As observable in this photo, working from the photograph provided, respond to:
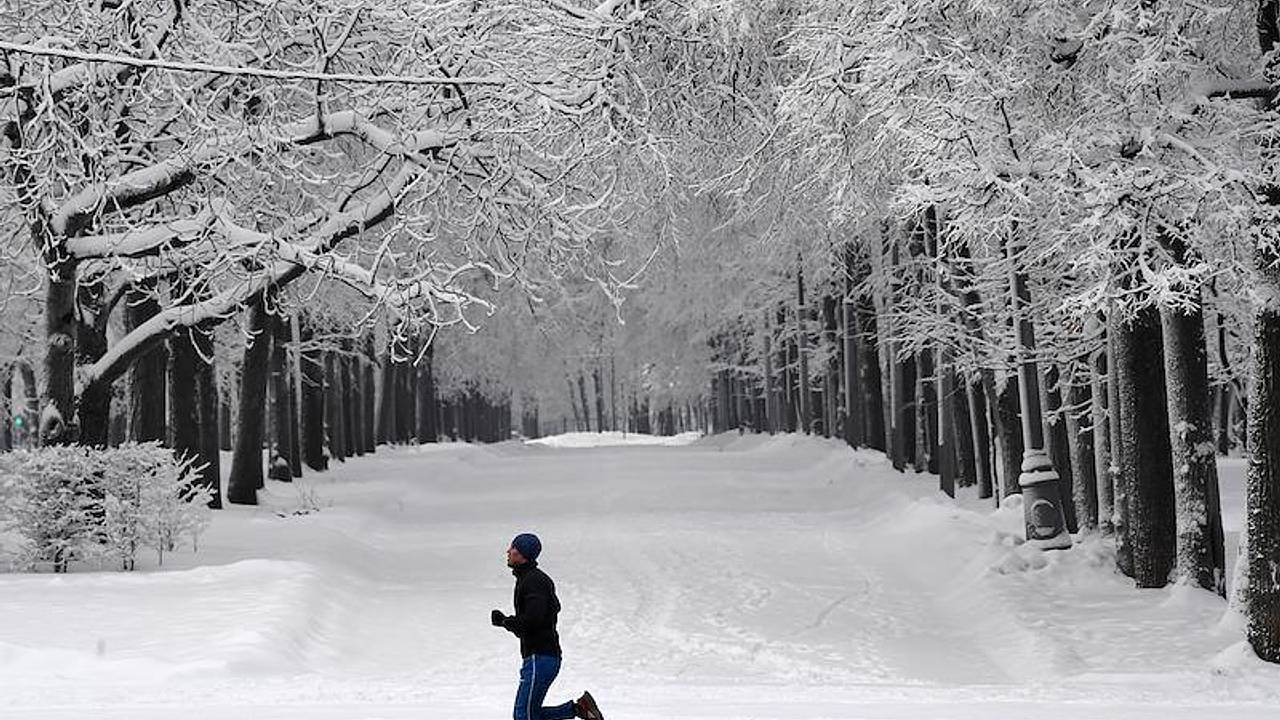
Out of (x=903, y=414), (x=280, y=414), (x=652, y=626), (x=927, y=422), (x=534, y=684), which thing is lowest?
(x=652, y=626)

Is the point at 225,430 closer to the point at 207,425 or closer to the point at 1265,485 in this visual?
the point at 207,425

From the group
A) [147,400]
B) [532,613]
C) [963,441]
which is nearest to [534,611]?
[532,613]

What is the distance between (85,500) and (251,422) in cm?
983

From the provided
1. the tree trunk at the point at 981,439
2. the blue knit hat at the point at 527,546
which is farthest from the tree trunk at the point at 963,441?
the blue knit hat at the point at 527,546

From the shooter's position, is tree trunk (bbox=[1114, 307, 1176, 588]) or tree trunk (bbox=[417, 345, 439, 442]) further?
tree trunk (bbox=[417, 345, 439, 442])

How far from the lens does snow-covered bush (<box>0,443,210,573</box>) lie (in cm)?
1523

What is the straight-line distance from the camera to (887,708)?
9.93 metres

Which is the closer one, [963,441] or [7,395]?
[963,441]

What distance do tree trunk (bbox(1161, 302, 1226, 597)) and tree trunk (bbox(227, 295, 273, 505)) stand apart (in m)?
15.0

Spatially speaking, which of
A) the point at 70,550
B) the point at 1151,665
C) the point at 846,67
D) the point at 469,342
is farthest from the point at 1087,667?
the point at 469,342

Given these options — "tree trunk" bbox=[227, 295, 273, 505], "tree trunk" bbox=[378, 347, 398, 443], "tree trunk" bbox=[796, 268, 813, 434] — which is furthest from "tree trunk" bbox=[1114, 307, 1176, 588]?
"tree trunk" bbox=[378, 347, 398, 443]

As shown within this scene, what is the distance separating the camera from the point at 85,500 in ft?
49.9

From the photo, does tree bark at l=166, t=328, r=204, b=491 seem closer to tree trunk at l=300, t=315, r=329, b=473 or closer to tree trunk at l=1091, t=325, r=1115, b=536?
tree trunk at l=300, t=315, r=329, b=473

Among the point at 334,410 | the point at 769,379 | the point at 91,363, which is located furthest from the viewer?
the point at 769,379
